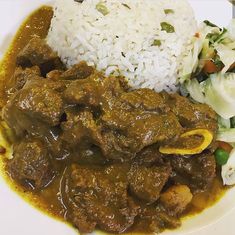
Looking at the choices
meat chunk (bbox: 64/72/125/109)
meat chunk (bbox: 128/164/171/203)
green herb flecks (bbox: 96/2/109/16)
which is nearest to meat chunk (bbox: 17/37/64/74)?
green herb flecks (bbox: 96/2/109/16)

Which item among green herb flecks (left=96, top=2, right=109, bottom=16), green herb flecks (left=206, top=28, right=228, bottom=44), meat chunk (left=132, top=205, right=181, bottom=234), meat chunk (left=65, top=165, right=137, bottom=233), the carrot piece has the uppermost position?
Result: green herb flecks (left=96, top=2, right=109, bottom=16)

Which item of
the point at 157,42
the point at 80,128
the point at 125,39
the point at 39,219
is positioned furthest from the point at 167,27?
the point at 39,219

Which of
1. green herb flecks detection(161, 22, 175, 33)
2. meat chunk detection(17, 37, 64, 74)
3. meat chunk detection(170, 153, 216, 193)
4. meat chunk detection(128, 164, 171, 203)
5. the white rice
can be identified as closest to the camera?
meat chunk detection(128, 164, 171, 203)

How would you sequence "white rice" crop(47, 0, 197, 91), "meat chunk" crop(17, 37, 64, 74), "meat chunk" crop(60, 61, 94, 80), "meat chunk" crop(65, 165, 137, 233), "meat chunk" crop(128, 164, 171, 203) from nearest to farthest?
1. "meat chunk" crop(65, 165, 137, 233)
2. "meat chunk" crop(128, 164, 171, 203)
3. "meat chunk" crop(60, 61, 94, 80)
4. "white rice" crop(47, 0, 197, 91)
5. "meat chunk" crop(17, 37, 64, 74)

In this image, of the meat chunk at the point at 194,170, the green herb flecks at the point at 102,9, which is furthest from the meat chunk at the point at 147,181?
the green herb flecks at the point at 102,9

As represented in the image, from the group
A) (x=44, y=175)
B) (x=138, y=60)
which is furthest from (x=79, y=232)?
(x=138, y=60)

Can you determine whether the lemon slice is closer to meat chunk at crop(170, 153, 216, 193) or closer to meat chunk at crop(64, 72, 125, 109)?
meat chunk at crop(170, 153, 216, 193)

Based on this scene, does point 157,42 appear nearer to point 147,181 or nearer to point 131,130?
point 131,130
